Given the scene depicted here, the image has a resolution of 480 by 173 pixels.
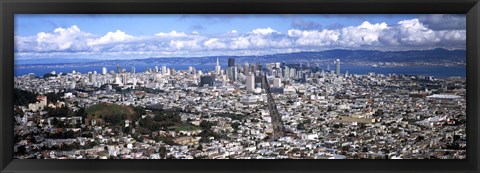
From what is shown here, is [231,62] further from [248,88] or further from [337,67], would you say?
[337,67]

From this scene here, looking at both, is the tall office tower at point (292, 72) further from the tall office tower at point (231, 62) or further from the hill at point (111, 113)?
the hill at point (111, 113)

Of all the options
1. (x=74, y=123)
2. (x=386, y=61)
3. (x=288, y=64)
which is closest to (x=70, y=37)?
(x=74, y=123)

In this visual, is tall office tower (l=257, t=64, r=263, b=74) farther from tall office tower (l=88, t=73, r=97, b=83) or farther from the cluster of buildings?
tall office tower (l=88, t=73, r=97, b=83)

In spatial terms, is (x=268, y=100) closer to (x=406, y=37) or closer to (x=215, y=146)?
(x=215, y=146)

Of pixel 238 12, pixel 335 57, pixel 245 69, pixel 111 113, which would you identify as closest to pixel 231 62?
pixel 245 69

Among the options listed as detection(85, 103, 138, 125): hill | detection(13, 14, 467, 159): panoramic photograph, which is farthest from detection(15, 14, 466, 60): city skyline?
detection(85, 103, 138, 125): hill

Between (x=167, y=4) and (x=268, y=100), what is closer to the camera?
(x=167, y=4)

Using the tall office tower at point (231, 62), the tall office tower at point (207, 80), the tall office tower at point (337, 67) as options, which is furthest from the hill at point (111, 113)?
the tall office tower at point (337, 67)
